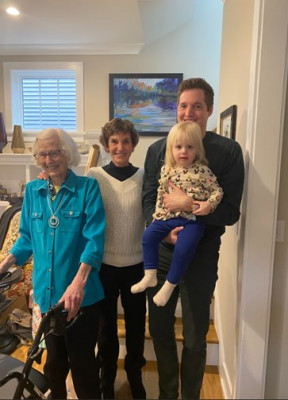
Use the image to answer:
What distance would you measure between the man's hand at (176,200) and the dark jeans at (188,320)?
16cm

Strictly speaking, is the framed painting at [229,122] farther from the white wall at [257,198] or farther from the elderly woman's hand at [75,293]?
the elderly woman's hand at [75,293]

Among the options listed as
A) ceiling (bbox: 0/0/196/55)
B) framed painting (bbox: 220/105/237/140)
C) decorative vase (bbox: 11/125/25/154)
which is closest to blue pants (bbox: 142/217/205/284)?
framed painting (bbox: 220/105/237/140)

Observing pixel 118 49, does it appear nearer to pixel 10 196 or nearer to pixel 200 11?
pixel 200 11

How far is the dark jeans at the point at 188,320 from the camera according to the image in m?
1.09

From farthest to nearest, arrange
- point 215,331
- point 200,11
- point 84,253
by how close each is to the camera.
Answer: point 200,11, point 215,331, point 84,253

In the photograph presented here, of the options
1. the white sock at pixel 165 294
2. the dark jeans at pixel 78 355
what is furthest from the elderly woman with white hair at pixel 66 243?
the white sock at pixel 165 294

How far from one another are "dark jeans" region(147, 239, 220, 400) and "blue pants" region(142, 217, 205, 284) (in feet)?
0.20

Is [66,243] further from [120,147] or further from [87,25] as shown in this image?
[87,25]

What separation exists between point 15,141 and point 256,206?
8.04 ft

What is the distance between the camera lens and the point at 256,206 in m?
1.13

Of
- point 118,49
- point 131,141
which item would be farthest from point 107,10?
point 131,141

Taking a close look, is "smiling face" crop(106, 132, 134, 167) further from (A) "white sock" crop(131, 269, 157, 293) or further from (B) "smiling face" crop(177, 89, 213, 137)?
(A) "white sock" crop(131, 269, 157, 293)

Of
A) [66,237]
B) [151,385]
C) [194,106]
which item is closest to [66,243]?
[66,237]

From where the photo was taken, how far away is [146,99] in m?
2.98
